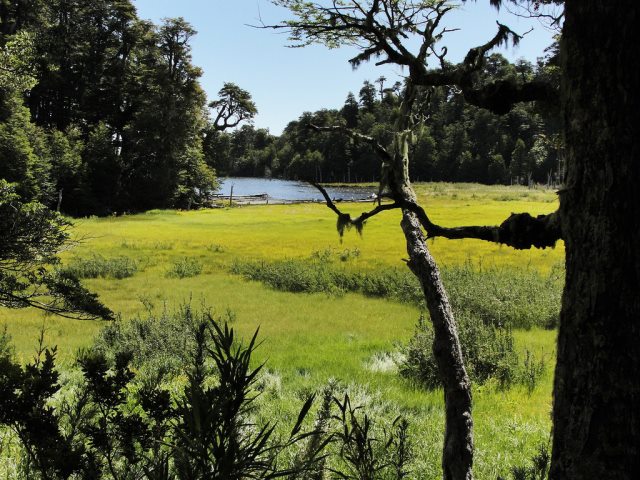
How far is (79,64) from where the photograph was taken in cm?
5275

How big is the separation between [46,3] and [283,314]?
5039 centimetres

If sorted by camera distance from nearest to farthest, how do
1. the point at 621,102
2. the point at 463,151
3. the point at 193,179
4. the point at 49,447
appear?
the point at 621,102
the point at 49,447
the point at 193,179
the point at 463,151

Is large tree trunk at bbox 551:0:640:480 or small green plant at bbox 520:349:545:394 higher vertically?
large tree trunk at bbox 551:0:640:480

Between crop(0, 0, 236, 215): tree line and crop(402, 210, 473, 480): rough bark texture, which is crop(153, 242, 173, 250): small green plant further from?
crop(402, 210, 473, 480): rough bark texture

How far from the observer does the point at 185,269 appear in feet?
73.2

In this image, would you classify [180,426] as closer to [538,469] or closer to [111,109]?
[538,469]

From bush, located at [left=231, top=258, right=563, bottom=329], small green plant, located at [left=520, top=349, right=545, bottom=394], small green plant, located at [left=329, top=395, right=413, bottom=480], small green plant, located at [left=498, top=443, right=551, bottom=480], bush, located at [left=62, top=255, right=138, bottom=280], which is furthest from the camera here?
bush, located at [left=62, top=255, right=138, bottom=280]

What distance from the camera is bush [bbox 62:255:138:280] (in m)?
21.1

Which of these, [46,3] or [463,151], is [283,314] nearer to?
[46,3]

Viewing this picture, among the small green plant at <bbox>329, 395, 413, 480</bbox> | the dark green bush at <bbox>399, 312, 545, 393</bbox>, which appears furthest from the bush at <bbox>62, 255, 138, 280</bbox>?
the small green plant at <bbox>329, 395, 413, 480</bbox>

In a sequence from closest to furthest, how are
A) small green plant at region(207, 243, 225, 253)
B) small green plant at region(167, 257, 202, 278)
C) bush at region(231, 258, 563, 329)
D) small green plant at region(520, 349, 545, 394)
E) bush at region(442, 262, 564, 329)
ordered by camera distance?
small green plant at region(520, 349, 545, 394) → bush at region(442, 262, 564, 329) → bush at region(231, 258, 563, 329) → small green plant at region(167, 257, 202, 278) → small green plant at region(207, 243, 225, 253)

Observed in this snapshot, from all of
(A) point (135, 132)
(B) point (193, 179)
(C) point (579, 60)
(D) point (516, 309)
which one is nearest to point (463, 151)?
(B) point (193, 179)

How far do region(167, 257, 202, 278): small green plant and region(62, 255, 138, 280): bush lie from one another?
1.83m

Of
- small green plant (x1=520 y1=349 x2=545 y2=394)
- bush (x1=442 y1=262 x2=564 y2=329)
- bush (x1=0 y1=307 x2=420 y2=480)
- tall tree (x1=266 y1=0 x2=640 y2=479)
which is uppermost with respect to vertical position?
tall tree (x1=266 y1=0 x2=640 y2=479)
